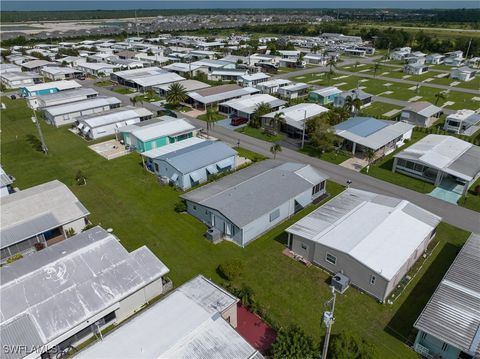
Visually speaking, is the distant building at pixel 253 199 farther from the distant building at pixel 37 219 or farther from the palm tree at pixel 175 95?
the palm tree at pixel 175 95

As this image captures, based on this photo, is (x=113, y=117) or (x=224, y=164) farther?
(x=113, y=117)

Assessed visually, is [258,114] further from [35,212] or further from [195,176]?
[35,212]

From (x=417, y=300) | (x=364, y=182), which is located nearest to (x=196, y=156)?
(x=364, y=182)

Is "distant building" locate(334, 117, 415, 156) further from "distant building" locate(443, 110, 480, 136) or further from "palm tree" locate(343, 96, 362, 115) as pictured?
"distant building" locate(443, 110, 480, 136)

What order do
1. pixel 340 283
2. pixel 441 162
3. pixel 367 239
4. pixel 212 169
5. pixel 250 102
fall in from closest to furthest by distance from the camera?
pixel 340 283 → pixel 367 239 → pixel 441 162 → pixel 212 169 → pixel 250 102

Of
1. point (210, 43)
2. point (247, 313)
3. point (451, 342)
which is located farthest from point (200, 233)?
point (210, 43)

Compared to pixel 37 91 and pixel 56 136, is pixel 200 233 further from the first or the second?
pixel 37 91
